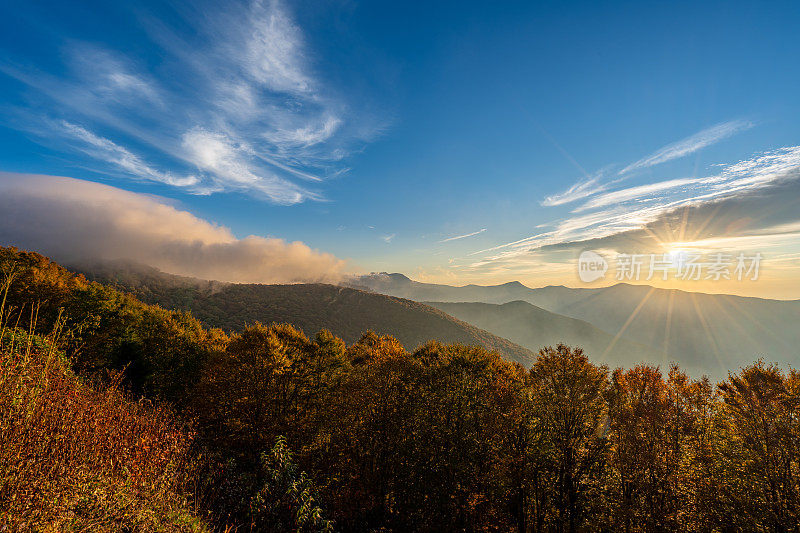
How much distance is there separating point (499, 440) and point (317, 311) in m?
152

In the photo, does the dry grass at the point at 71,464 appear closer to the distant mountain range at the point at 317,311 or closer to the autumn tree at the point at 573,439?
the autumn tree at the point at 573,439

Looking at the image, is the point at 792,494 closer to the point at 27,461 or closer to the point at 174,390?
the point at 27,461

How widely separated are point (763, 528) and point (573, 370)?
991 cm

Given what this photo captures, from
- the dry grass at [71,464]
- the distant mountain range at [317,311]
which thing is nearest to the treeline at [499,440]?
the dry grass at [71,464]

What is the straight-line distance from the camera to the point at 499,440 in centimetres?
2247

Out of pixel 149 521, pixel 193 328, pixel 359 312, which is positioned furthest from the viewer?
pixel 359 312

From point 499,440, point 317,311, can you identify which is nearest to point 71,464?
point 499,440

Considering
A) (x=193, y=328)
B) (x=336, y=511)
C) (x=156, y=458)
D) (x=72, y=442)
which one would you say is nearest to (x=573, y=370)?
(x=336, y=511)

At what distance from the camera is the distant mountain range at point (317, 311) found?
465ft

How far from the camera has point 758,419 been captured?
55.6ft

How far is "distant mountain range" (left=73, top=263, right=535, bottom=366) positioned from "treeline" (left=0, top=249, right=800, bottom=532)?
106572 mm

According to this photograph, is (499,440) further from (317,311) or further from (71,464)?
(317,311)

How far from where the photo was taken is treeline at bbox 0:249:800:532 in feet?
52.6

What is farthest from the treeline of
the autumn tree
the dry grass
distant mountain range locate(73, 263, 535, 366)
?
distant mountain range locate(73, 263, 535, 366)
